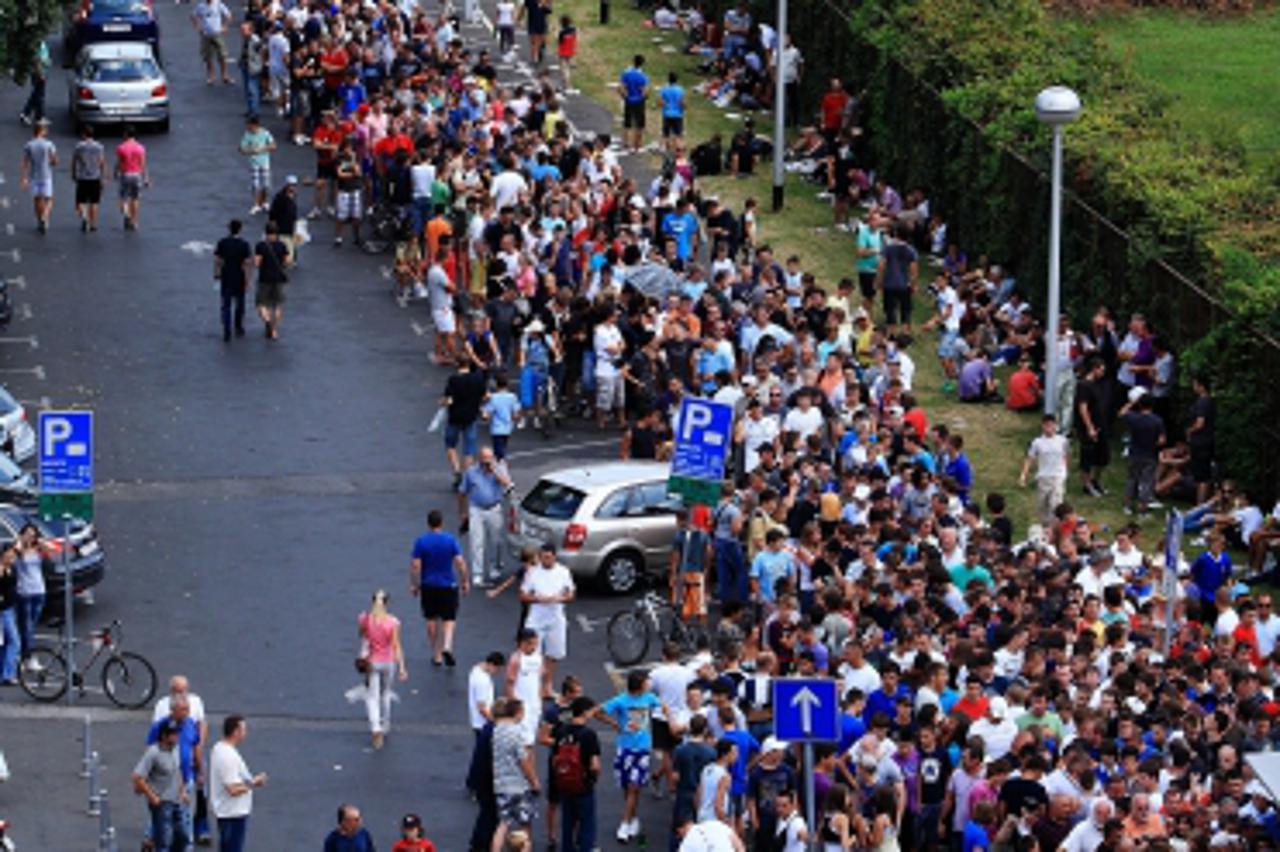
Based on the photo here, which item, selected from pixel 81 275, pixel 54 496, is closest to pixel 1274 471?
pixel 54 496

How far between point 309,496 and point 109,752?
844 cm

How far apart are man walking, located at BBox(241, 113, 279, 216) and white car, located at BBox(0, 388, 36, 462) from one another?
10.9m

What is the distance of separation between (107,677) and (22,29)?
15220mm

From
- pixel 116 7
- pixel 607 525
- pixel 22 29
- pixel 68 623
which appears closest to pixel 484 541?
pixel 607 525

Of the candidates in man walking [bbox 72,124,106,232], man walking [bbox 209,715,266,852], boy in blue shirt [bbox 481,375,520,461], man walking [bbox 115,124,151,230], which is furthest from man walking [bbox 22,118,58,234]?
man walking [bbox 209,715,266,852]

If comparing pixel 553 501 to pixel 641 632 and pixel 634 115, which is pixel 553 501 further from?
pixel 634 115

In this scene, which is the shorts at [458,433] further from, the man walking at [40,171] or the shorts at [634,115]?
the shorts at [634,115]

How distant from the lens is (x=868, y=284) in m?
45.1

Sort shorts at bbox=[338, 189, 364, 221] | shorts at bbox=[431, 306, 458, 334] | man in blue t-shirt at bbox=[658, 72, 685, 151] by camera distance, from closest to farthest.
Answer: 1. shorts at bbox=[431, 306, 458, 334]
2. shorts at bbox=[338, 189, 364, 221]
3. man in blue t-shirt at bbox=[658, 72, 685, 151]

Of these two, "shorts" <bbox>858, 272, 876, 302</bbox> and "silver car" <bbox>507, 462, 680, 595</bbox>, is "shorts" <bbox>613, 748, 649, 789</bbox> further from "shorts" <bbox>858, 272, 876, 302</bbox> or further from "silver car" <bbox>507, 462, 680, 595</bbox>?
"shorts" <bbox>858, 272, 876, 302</bbox>

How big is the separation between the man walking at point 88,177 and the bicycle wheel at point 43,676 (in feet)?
56.8

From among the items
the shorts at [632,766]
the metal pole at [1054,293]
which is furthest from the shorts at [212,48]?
the shorts at [632,766]

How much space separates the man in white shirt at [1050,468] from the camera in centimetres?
3672

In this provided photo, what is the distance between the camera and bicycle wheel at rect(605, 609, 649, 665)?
107ft
